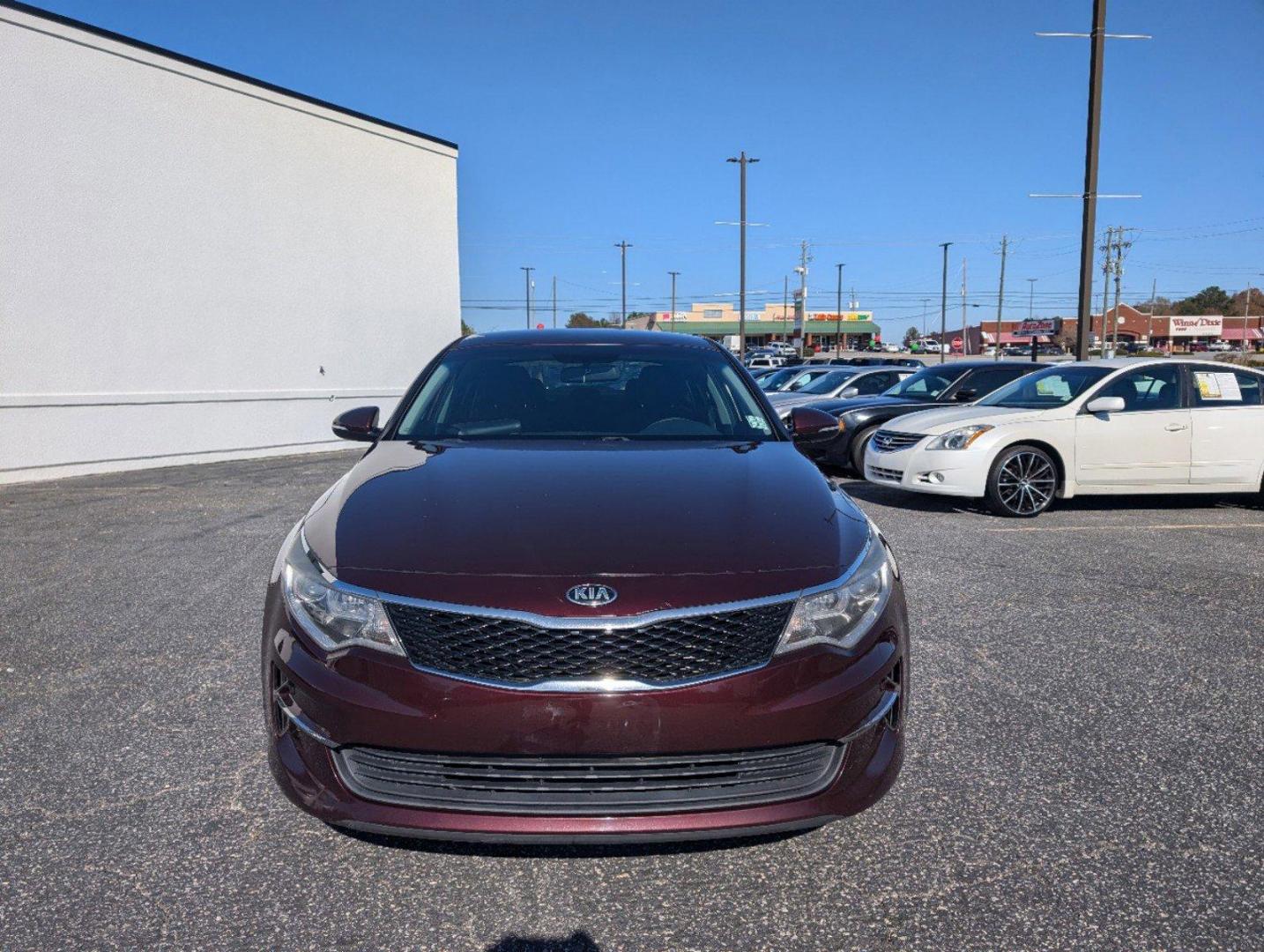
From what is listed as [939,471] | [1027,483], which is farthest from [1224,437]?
[939,471]

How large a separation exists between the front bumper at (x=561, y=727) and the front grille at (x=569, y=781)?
0.7 inches

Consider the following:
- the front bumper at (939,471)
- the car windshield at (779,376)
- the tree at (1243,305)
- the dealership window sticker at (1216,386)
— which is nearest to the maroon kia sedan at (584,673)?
the front bumper at (939,471)

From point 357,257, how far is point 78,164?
4.54m

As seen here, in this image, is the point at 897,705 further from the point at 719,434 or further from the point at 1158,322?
the point at 1158,322

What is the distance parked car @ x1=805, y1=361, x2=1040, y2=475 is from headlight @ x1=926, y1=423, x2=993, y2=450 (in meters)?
1.95

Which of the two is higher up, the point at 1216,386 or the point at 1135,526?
the point at 1216,386

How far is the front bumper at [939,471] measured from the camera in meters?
8.44

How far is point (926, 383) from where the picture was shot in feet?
41.3

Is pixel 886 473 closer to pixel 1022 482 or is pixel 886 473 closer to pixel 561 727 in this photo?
pixel 1022 482

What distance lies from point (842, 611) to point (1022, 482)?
668 cm

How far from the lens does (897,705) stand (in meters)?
2.56

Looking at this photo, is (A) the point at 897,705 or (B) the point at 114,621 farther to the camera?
(B) the point at 114,621

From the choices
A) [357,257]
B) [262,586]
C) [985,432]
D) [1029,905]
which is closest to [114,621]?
[262,586]

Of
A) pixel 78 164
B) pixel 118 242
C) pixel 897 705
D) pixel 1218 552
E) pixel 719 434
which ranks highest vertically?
pixel 78 164
